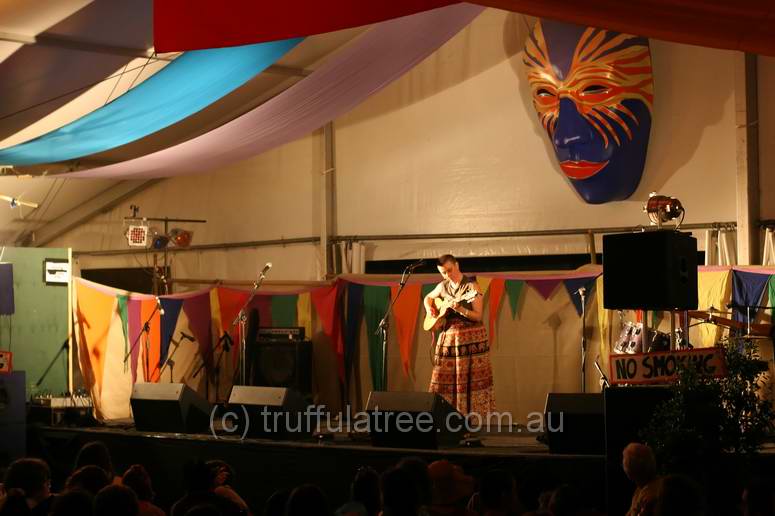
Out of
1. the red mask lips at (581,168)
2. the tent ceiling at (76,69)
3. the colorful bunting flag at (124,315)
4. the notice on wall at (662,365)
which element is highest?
the tent ceiling at (76,69)

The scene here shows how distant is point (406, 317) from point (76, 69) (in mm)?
3648

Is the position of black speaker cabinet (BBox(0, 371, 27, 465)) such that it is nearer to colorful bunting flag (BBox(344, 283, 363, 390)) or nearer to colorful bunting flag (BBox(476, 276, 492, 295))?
colorful bunting flag (BBox(344, 283, 363, 390))

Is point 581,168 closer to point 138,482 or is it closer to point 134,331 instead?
point 134,331

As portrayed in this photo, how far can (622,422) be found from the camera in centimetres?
460

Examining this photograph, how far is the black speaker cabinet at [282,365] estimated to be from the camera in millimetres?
8906

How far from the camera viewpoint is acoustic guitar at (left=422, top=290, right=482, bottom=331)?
6.87 meters

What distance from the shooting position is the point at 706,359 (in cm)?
433

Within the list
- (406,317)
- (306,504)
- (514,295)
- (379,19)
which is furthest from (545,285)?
(306,504)

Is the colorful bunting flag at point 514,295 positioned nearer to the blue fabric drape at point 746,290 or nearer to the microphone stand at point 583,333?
the microphone stand at point 583,333

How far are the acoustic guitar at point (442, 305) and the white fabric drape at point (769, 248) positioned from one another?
91.9 inches

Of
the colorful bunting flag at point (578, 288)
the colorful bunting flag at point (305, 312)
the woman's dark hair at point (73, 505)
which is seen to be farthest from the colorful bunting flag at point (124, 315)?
the woman's dark hair at point (73, 505)

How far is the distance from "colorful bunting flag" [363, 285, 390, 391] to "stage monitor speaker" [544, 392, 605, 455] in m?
3.44

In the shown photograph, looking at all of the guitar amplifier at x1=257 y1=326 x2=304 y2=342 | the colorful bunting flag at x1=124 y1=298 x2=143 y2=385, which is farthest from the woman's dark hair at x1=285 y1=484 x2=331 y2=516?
the colorful bunting flag at x1=124 y1=298 x2=143 y2=385

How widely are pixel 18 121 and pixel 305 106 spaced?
147 inches
